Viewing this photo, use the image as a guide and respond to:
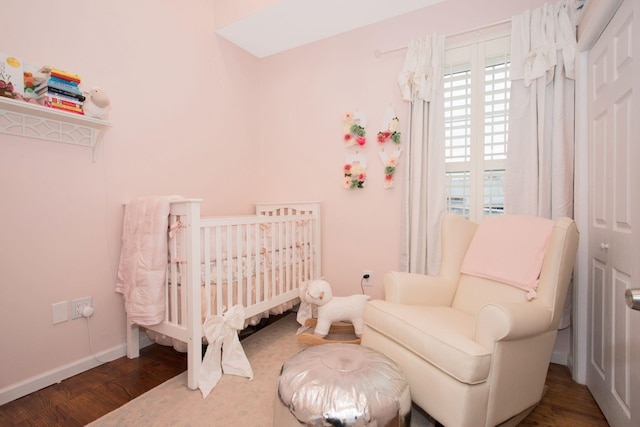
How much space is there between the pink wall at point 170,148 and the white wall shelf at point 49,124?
51 millimetres

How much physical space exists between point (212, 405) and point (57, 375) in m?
0.95

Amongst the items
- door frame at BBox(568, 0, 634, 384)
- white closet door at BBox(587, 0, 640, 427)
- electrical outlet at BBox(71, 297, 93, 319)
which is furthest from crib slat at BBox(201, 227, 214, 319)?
door frame at BBox(568, 0, 634, 384)

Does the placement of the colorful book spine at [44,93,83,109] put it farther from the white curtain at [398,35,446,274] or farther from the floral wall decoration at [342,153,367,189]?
the white curtain at [398,35,446,274]

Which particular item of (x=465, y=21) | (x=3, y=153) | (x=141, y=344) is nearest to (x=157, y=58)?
(x=3, y=153)

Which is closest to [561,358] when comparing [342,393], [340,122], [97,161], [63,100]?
[342,393]

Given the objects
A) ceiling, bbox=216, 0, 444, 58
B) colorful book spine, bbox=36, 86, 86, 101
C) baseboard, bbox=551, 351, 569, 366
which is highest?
ceiling, bbox=216, 0, 444, 58

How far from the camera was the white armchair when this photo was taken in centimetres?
111

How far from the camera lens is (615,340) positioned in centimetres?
130

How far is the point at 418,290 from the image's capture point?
5.52ft

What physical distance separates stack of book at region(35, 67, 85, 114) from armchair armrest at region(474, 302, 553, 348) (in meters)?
2.22

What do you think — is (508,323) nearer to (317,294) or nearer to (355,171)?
(317,294)

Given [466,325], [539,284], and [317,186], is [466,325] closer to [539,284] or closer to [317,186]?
[539,284]

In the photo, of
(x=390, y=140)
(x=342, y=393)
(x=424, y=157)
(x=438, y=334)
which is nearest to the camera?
(x=342, y=393)

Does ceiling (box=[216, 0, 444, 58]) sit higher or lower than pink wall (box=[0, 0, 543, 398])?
higher
